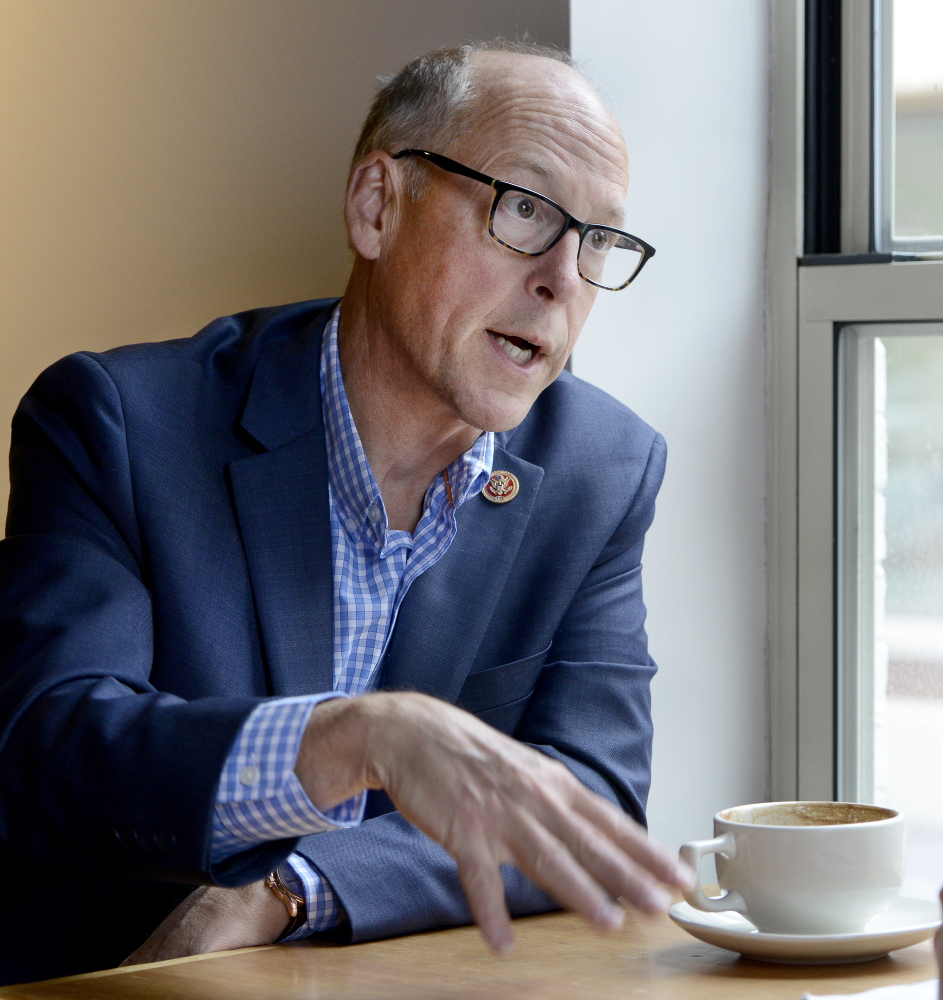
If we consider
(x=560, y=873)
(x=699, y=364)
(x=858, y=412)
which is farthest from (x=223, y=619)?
(x=858, y=412)

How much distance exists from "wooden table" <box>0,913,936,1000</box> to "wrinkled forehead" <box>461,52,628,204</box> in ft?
2.58

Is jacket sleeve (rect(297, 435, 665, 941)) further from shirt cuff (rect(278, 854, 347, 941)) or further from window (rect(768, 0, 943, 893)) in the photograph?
window (rect(768, 0, 943, 893))

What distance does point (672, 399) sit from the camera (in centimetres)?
179

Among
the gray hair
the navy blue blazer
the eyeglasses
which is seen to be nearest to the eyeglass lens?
the eyeglasses

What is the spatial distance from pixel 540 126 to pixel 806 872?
842mm

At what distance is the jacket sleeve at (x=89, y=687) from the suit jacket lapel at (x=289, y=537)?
117 millimetres

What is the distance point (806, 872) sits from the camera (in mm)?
940

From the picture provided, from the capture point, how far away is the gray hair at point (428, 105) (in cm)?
146

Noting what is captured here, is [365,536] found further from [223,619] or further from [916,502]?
[916,502]

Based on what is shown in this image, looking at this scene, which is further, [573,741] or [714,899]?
[573,741]

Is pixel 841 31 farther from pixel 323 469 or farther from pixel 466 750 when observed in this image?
pixel 466 750

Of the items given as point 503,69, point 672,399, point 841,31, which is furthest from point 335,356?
point 841,31

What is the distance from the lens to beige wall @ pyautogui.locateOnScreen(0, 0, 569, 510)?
6.07ft

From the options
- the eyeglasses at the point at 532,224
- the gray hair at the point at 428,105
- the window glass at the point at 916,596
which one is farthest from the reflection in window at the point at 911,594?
the gray hair at the point at 428,105
